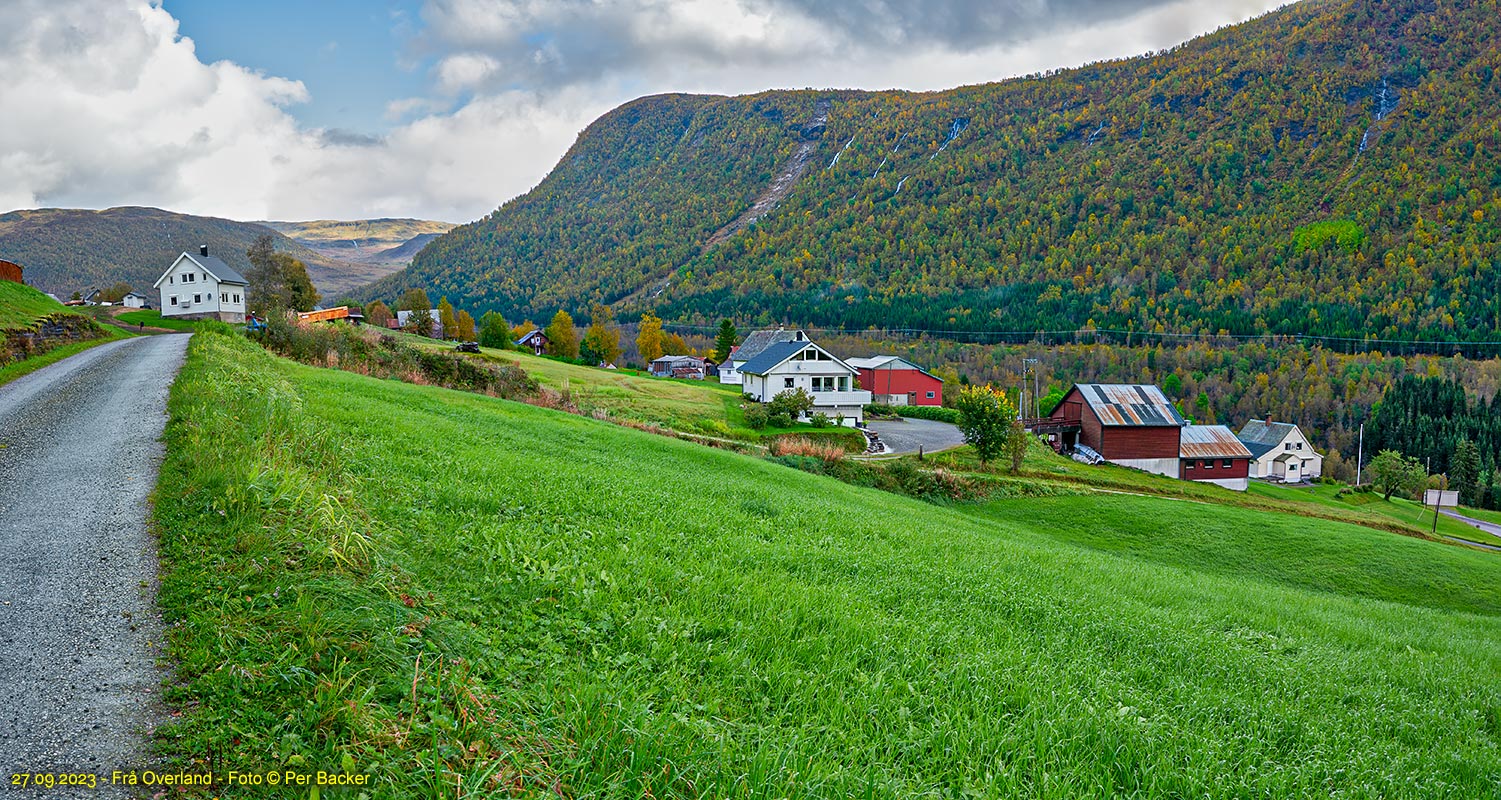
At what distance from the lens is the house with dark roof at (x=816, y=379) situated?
56.1m

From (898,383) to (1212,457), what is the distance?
98.8 feet

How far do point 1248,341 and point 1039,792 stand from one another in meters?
167

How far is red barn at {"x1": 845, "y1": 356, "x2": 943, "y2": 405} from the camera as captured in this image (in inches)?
2904

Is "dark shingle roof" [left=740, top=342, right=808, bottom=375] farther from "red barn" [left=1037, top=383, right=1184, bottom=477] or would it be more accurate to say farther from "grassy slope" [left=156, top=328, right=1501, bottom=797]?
"grassy slope" [left=156, top=328, right=1501, bottom=797]

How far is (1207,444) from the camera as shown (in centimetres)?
5988

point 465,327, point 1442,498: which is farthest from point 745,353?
point 1442,498

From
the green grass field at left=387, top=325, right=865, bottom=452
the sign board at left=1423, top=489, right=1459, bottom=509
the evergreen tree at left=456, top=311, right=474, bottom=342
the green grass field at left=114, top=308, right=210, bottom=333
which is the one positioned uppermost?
the evergreen tree at left=456, top=311, right=474, bottom=342

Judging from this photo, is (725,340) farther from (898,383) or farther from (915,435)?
(915,435)

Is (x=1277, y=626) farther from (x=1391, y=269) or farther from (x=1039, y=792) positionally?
(x=1391, y=269)

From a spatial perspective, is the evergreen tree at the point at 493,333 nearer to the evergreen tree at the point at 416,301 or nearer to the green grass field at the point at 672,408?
the evergreen tree at the point at 416,301

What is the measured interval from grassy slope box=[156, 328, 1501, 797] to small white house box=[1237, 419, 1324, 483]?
91.4 metres

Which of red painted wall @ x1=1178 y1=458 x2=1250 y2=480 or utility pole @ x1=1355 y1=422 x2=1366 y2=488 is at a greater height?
red painted wall @ x1=1178 y1=458 x2=1250 y2=480

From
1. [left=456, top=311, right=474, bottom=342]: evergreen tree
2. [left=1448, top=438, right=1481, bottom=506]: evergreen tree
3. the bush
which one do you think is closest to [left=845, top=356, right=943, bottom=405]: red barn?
the bush

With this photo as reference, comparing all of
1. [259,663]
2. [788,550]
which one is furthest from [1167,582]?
[259,663]
